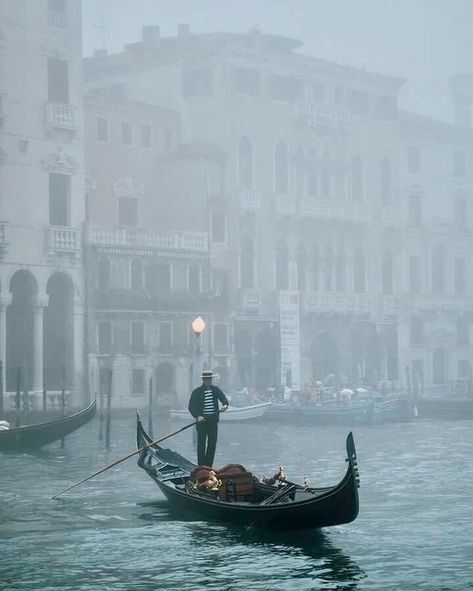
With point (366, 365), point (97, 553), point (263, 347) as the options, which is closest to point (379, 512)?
point (97, 553)

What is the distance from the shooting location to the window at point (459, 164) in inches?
2138

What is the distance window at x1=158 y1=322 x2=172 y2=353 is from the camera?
40500mm

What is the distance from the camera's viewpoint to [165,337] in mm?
40688

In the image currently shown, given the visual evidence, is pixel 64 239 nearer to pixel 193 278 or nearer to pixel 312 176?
pixel 193 278

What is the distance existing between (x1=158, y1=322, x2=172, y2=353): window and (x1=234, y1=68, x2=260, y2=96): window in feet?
29.6

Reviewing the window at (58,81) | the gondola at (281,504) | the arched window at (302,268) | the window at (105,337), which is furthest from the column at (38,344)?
the gondola at (281,504)

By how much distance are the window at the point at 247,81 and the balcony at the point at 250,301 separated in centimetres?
664

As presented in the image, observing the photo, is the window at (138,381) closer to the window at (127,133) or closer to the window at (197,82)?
the window at (127,133)

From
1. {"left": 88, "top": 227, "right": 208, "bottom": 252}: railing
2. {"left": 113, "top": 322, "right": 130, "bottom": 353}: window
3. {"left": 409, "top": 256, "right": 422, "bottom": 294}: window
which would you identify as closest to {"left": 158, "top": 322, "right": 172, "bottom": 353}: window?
{"left": 113, "top": 322, "right": 130, "bottom": 353}: window

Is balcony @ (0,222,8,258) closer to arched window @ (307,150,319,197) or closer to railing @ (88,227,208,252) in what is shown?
railing @ (88,227,208,252)

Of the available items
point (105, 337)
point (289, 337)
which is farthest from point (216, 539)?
point (289, 337)

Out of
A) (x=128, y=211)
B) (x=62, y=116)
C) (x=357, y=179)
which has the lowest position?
(x=128, y=211)

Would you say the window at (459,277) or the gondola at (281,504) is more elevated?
the window at (459,277)

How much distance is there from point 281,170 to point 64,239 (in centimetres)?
1134
